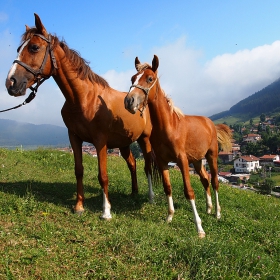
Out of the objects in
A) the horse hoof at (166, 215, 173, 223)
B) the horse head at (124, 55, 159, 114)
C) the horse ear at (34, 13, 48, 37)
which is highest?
the horse ear at (34, 13, 48, 37)

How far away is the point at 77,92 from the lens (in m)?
5.43

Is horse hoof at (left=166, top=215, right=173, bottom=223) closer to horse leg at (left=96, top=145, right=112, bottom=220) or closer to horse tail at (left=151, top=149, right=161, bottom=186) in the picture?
horse leg at (left=96, top=145, right=112, bottom=220)

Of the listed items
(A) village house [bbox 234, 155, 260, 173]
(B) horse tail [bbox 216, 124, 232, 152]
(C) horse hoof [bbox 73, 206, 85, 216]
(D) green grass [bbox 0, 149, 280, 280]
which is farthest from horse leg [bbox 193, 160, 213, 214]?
(A) village house [bbox 234, 155, 260, 173]

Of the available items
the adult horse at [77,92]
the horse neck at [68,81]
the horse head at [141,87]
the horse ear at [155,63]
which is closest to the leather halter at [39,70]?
the adult horse at [77,92]

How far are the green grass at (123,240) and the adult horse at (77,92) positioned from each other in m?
0.79

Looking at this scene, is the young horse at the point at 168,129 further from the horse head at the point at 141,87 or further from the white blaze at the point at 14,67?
the white blaze at the point at 14,67

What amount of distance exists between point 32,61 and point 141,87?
1.98 meters

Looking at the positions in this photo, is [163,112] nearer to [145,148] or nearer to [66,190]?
[145,148]

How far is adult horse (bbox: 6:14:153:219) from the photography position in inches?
189

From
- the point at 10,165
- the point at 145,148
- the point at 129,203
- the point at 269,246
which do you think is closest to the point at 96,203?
the point at 129,203

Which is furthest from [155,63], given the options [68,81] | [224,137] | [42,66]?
[224,137]

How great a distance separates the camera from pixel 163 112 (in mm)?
5602

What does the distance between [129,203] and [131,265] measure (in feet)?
11.0

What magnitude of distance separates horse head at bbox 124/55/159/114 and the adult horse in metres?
0.95
